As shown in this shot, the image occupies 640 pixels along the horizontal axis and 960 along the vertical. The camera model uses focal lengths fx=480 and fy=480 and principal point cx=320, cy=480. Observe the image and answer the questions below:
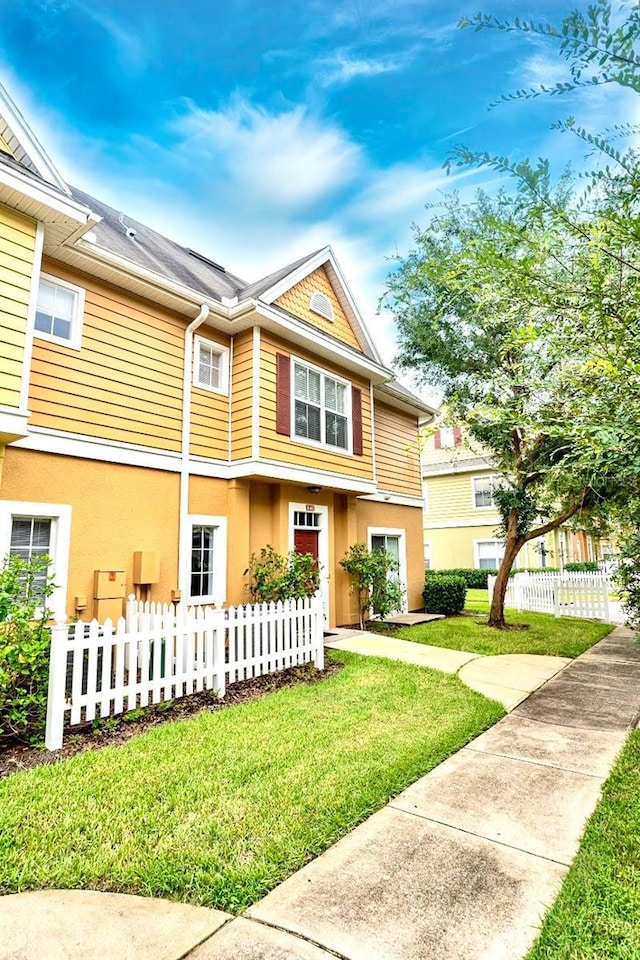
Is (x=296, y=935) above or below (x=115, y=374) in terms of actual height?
below

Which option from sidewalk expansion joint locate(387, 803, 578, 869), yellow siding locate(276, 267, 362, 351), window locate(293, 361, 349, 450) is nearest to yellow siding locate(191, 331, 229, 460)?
window locate(293, 361, 349, 450)

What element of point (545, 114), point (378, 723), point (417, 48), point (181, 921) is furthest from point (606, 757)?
point (417, 48)

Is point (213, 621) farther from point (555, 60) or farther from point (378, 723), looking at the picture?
point (555, 60)

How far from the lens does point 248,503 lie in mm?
9250

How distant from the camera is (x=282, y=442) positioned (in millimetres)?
9164

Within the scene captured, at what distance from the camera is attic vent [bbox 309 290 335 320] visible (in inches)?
413

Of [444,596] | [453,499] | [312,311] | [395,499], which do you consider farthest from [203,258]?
[453,499]

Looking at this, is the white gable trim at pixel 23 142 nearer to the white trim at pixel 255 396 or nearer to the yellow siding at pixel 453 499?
the white trim at pixel 255 396

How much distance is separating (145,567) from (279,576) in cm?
238

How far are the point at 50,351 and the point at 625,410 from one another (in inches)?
282

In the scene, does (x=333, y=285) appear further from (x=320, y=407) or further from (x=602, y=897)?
(x=602, y=897)

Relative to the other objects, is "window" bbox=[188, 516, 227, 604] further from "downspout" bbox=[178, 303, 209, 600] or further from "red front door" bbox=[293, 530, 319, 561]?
"red front door" bbox=[293, 530, 319, 561]

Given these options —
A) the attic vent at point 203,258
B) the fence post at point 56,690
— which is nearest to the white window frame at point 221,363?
the attic vent at point 203,258

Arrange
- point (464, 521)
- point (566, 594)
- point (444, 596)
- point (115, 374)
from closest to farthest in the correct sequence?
point (115, 374), point (444, 596), point (566, 594), point (464, 521)
